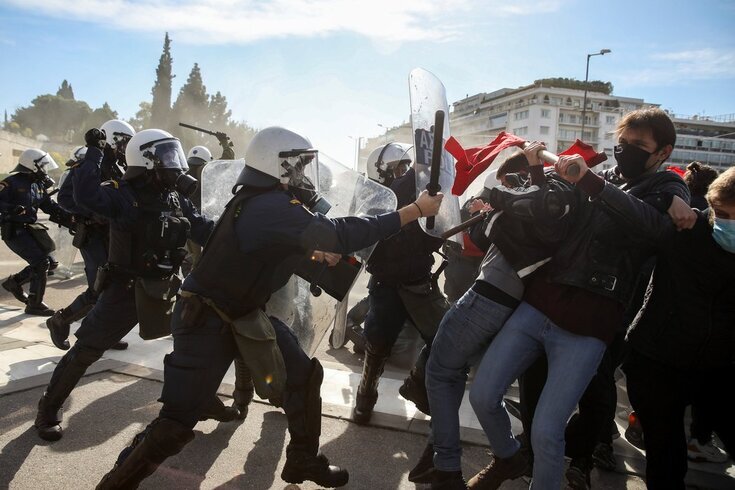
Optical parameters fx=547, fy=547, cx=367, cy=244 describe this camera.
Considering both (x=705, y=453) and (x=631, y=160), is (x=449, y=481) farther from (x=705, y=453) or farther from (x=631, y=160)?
(x=705, y=453)

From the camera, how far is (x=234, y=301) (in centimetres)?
255

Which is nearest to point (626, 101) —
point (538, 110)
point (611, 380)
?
point (538, 110)

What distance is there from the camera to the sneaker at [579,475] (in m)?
2.80

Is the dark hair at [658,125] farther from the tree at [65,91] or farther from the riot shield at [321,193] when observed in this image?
the tree at [65,91]

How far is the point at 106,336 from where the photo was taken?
3.34 m

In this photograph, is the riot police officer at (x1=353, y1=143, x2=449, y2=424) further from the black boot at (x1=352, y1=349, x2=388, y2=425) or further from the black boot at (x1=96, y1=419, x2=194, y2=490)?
the black boot at (x1=96, y1=419, x2=194, y2=490)

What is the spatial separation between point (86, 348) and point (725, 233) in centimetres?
336

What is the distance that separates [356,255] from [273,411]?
1.30m

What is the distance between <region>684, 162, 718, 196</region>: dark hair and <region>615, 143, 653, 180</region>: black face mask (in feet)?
4.73

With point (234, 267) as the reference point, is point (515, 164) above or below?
above

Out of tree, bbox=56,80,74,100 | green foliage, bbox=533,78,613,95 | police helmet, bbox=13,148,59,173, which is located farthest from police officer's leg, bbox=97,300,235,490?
tree, bbox=56,80,74,100

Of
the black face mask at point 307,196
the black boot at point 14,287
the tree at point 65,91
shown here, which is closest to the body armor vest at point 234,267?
the black face mask at point 307,196

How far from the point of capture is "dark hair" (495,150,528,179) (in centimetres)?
267

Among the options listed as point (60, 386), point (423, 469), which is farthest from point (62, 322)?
point (423, 469)
